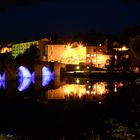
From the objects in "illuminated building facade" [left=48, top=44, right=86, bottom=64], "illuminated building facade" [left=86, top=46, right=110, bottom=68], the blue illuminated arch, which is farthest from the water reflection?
"illuminated building facade" [left=48, top=44, right=86, bottom=64]

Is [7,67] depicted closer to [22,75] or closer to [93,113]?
[22,75]

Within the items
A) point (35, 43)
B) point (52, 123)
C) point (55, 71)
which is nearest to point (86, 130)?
point (52, 123)

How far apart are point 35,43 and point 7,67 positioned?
21.3 meters

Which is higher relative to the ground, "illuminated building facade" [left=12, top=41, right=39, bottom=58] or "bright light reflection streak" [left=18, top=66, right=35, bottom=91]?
"illuminated building facade" [left=12, top=41, right=39, bottom=58]

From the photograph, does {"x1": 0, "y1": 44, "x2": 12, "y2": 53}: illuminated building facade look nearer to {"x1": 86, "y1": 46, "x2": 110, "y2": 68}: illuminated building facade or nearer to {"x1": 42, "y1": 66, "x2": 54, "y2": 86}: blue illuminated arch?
{"x1": 86, "y1": 46, "x2": 110, "y2": 68}: illuminated building facade

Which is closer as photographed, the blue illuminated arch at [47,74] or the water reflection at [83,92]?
the water reflection at [83,92]

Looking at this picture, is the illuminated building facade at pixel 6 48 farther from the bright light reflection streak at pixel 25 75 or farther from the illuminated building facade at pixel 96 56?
the bright light reflection streak at pixel 25 75

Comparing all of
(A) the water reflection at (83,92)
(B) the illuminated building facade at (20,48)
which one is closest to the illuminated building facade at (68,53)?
(B) the illuminated building facade at (20,48)

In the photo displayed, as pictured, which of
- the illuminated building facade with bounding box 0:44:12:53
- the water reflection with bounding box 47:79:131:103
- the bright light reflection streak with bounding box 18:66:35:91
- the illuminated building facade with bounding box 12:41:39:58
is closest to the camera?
the water reflection with bounding box 47:79:131:103

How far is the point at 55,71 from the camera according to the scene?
134 ft

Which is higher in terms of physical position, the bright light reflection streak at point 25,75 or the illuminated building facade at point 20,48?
the illuminated building facade at point 20,48

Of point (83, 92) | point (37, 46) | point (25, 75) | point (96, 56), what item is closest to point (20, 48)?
point (37, 46)

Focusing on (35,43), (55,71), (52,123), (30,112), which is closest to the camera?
(52,123)

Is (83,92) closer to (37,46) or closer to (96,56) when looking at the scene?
(96,56)
